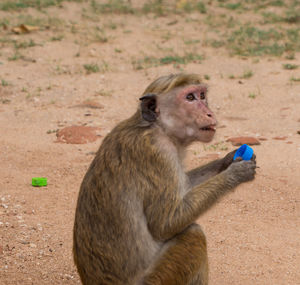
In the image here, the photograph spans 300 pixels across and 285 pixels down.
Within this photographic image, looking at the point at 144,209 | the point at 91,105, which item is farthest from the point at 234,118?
the point at 144,209

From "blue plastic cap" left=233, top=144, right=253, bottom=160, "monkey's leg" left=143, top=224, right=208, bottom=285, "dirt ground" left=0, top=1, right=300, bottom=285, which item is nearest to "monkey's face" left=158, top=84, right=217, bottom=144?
"blue plastic cap" left=233, top=144, right=253, bottom=160

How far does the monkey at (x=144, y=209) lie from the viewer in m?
3.74

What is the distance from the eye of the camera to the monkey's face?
4.11 meters

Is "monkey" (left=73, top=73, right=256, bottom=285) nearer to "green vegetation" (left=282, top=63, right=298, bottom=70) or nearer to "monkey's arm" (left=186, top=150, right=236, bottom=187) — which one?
"monkey's arm" (left=186, top=150, right=236, bottom=187)

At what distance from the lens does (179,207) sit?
12.7 feet

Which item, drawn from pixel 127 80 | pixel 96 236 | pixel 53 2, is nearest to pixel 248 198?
pixel 96 236

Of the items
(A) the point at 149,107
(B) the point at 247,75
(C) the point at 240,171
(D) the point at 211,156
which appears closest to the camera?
(A) the point at 149,107

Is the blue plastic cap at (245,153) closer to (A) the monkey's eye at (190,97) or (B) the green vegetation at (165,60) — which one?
(A) the monkey's eye at (190,97)

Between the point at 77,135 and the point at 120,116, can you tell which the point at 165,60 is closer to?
the point at 120,116

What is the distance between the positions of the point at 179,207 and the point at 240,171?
0.66 m

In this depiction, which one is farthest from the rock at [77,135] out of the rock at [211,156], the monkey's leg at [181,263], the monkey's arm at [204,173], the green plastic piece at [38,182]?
the monkey's leg at [181,263]

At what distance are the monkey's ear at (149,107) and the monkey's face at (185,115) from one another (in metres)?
0.06

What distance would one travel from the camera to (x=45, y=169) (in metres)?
7.02

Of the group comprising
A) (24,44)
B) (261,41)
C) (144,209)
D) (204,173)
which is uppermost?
(144,209)
